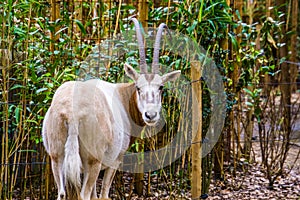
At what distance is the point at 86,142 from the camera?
3105 millimetres

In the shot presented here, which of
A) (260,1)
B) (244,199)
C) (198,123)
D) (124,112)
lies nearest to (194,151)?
(198,123)

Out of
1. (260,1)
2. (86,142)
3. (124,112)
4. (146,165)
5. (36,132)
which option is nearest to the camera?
(86,142)

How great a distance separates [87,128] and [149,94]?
0.51 meters

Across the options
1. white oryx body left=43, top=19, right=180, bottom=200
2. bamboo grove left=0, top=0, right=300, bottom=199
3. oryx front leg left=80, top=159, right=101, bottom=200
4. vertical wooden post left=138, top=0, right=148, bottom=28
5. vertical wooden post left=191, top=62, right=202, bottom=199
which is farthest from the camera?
vertical wooden post left=138, top=0, right=148, bottom=28

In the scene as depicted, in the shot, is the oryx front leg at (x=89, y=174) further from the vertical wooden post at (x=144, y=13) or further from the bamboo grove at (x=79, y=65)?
the vertical wooden post at (x=144, y=13)

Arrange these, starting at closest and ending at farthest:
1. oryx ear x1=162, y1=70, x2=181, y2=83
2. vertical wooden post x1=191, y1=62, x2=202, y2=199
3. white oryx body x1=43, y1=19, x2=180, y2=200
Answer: white oryx body x1=43, y1=19, x2=180, y2=200 < oryx ear x1=162, y1=70, x2=181, y2=83 < vertical wooden post x1=191, y1=62, x2=202, y2=199

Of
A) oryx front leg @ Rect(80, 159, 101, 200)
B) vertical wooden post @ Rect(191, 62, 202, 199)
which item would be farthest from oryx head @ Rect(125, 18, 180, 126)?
oryx front leg @ Rect(80, 159, 101, 200)

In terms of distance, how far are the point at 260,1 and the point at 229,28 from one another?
814cm

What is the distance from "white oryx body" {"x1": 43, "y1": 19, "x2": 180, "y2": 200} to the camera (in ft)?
9.94

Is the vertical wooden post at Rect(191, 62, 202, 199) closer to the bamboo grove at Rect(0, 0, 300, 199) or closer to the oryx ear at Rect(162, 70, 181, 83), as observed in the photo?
the oryx ear at Rect(162, 70, 181, 83)

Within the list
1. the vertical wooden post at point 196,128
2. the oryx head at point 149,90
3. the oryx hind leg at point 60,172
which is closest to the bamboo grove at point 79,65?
the vertical wooden post at point 196,128

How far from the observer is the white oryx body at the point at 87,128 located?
9.94ft

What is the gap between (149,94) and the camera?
3311 mm

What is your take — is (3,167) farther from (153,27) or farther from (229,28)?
(229,28)
